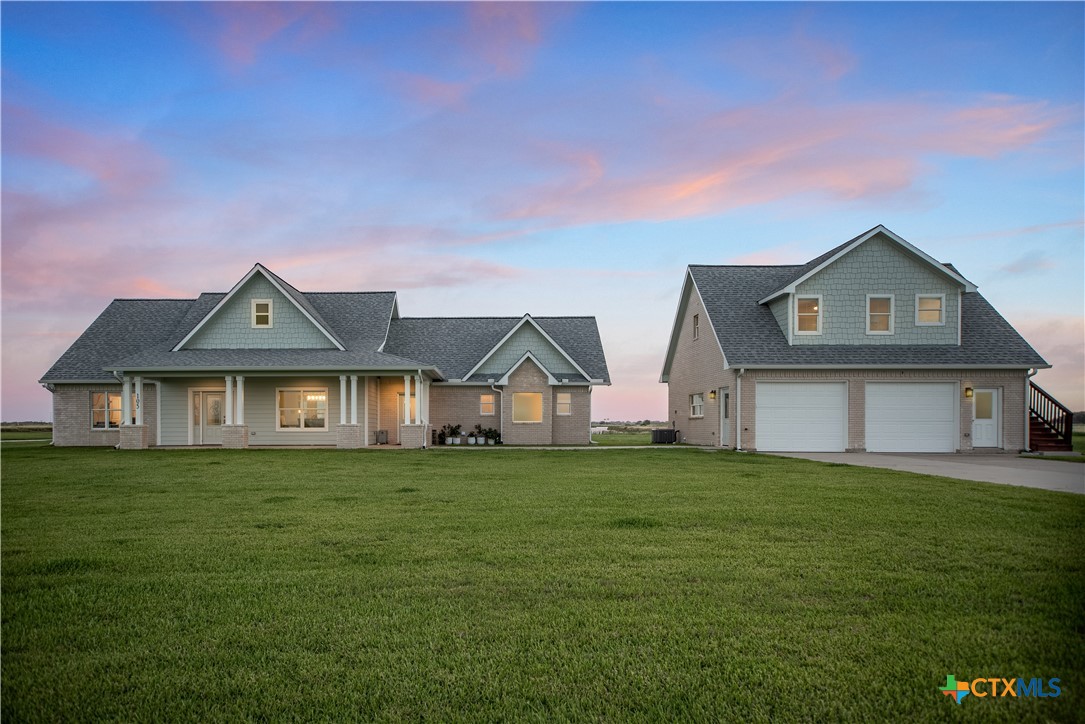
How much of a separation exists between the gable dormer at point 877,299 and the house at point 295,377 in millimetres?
10004

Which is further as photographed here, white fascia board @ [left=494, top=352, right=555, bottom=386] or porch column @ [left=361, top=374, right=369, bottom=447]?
white fascia board @ [left=494, top=352, right=555, bottom=386]

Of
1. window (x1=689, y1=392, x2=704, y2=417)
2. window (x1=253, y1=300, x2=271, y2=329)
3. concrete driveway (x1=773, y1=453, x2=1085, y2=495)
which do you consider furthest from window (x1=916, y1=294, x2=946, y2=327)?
window (x1=253, y1=300, x2=271, y2=329)

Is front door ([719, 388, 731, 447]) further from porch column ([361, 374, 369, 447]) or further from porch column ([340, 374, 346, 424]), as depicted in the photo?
porch column ([340, 374, 346, 424])

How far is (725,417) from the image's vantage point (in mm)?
24438

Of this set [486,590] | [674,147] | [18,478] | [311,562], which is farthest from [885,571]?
[674,147]

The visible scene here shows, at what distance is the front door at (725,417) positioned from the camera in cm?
2377

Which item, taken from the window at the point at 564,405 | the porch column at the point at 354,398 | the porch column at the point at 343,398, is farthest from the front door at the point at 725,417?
the porch column at the point at 343,398

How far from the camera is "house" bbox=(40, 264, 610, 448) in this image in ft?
79.9

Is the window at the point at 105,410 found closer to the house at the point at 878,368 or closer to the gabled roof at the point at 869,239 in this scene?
the house at the point at 878,368

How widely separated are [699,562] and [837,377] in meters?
19.3

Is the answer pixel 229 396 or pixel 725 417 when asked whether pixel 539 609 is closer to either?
pixel 725 417

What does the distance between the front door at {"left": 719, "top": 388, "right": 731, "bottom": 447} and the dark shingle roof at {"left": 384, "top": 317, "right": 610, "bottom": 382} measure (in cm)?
618

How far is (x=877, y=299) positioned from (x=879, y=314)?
22.7 inches

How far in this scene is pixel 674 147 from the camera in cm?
2119
